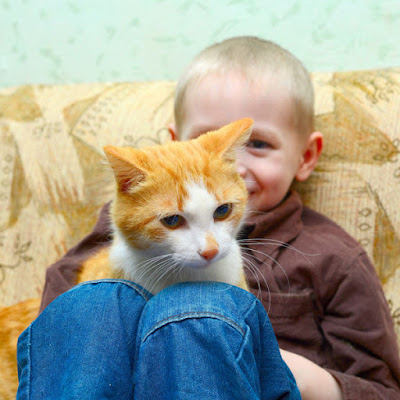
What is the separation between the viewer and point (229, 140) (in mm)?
761

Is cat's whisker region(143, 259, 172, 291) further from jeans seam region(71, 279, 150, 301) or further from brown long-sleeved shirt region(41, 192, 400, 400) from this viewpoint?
brown long-sleeved shirt region(41, 192, 400, 400)

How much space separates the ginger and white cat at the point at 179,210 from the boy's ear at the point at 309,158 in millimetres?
407

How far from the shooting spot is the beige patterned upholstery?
1.15 meters

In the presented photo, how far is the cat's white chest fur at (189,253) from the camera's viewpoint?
0.69 m

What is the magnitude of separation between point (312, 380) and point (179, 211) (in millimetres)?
466

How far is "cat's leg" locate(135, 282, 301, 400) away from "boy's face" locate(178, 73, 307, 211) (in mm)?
449

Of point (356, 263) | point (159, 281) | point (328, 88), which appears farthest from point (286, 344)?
point (328, 88)

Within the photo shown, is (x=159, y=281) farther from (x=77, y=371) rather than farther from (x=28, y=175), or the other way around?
(x=28, y=175)

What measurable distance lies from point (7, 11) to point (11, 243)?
1.09 metres

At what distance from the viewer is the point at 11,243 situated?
4.32ft

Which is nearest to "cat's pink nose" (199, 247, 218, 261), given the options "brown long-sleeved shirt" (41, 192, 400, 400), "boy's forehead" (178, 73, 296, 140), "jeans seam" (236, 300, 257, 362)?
"jeans seam" (236, 300, 257, 362)

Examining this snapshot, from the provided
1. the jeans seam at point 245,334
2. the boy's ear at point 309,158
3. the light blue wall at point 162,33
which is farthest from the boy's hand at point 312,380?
the light blue wall at point 162,33

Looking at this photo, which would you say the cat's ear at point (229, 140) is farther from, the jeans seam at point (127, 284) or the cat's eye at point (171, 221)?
the jeans seam at point (127, 284)

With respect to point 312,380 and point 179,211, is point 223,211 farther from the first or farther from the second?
point 312,380
